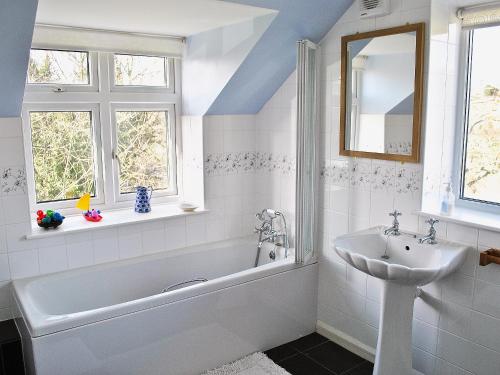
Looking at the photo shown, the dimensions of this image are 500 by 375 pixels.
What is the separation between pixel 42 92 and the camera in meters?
3.04

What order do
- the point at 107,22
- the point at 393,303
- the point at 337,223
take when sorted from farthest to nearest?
the point at 337,223 < the point at 107,22 < the point at 393,303

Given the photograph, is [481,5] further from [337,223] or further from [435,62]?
[337,223]

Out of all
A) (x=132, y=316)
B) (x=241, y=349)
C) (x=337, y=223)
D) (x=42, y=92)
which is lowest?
(x=241, y=349)

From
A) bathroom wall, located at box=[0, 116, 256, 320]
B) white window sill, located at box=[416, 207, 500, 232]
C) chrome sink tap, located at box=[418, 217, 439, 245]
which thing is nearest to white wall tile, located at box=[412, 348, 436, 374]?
chrome sink tap, located at box=[418, 217, 439, 245]

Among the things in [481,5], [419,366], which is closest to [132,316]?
[419,366]

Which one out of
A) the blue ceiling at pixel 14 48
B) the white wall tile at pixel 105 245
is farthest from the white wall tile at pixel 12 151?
the white wall tile at pixel 105 245

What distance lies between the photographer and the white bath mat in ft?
9.21

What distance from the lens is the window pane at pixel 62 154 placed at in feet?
10.2

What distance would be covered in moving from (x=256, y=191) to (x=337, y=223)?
87 cm

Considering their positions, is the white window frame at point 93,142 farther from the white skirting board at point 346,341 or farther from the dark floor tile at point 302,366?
the white skirting board at point 346,341

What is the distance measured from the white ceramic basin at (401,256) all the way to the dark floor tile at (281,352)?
0.90 metres

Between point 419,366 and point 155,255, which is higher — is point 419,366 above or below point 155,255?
below

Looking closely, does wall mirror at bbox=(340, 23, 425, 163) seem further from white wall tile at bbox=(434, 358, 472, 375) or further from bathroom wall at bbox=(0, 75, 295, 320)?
white wall tile at bbox=(434, 358, 472, 375)

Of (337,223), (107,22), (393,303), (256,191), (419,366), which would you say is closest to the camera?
(393,303)
